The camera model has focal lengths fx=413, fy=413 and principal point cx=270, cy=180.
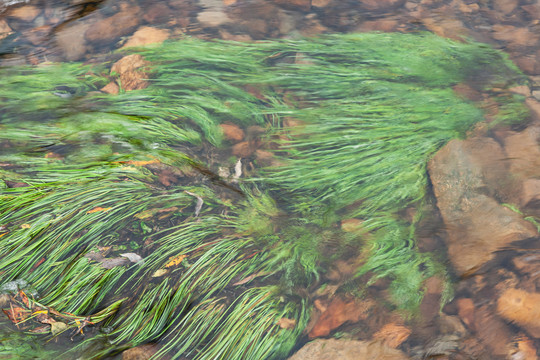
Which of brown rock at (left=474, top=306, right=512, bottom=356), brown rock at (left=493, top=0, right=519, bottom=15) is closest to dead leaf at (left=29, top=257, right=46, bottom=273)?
brown rock at (left=474, top=306, right=512, bottom=356)

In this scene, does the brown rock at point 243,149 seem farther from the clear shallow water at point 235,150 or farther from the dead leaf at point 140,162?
the dead leaf at point 140,162

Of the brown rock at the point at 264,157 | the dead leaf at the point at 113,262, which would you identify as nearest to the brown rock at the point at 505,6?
the brown rock at the point at 264,157

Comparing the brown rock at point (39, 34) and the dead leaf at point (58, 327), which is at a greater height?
the brown rock at point (39, 34)

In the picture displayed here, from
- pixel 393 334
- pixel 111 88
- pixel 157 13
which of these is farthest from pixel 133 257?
pixel 157 13

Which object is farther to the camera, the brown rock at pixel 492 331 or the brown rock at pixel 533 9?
the brown rock at pixel 533 9

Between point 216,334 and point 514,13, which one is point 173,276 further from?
point 514,13

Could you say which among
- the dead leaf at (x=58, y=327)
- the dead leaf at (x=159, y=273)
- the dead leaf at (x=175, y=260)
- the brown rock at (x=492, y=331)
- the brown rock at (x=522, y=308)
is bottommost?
the brown rock at (x=492, y=331)

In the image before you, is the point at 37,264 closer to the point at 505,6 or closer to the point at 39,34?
the point at 39,34
